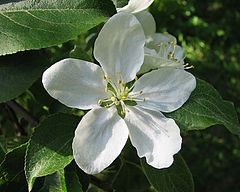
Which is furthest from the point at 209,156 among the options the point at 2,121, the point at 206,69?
the point at 2,121

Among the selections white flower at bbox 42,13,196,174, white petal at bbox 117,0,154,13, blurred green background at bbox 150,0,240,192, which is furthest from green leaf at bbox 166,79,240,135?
blurred green background at bbox 150,0,240,192

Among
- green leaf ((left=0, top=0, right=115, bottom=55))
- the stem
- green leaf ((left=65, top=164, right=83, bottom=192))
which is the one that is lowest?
the stem

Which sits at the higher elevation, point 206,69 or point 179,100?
point 179,100

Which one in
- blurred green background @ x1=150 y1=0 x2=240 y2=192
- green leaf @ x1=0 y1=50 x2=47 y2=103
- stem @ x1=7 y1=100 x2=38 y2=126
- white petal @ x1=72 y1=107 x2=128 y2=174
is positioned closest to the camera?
white petal @ x1=72 y1=107 x2=128 y2=174

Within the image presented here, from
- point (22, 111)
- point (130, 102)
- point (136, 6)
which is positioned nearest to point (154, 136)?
point (130, 102)

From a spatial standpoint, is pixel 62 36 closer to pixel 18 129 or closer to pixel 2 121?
pixel 18 129

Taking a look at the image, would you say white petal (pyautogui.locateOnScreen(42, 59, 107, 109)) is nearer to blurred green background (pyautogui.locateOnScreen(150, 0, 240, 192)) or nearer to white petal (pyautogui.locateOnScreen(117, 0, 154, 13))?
white petal (pyautogui.locateOnScreen(117, 0, 154, 13))
